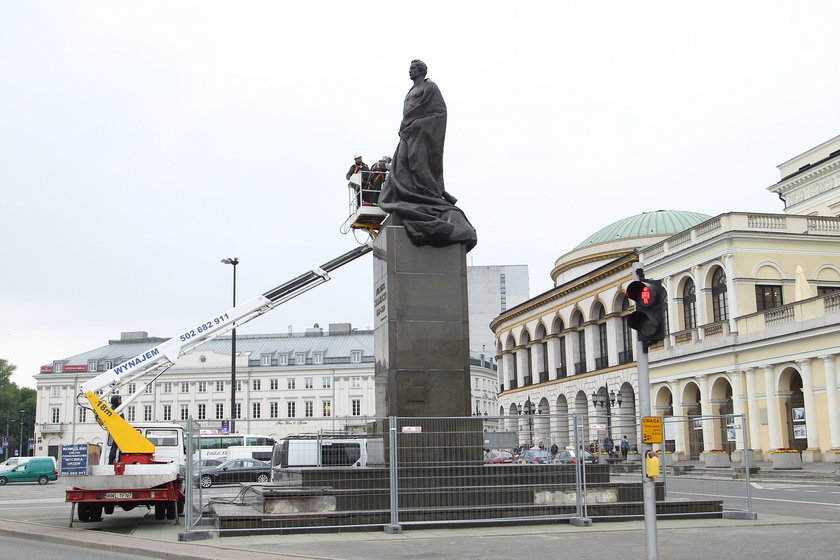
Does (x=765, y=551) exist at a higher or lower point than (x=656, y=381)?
lower

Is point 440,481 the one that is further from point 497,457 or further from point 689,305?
point 689,305

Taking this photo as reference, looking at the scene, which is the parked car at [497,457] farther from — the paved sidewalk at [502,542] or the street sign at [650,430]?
the street sign at [650,430]

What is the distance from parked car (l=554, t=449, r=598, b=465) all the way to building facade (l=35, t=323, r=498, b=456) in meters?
89.3

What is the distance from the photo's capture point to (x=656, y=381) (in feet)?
168

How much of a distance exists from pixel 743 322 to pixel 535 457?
1202 inches

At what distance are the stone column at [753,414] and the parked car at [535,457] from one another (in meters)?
29.5

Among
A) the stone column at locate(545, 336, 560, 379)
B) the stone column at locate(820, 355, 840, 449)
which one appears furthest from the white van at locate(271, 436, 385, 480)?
the stone column at locate(545, 336, 560, 379)

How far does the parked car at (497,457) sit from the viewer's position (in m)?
15.6

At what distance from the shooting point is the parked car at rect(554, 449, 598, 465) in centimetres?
1559

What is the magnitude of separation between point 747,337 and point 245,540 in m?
34.8

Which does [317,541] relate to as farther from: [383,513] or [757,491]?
[757,491]

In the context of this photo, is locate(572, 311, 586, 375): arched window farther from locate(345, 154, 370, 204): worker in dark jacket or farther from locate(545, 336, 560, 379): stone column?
locate(345, 154, 370, 204): worker in dark jacket

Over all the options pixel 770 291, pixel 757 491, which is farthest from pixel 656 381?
pixel 757 491

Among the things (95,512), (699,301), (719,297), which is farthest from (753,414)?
(95,512)
